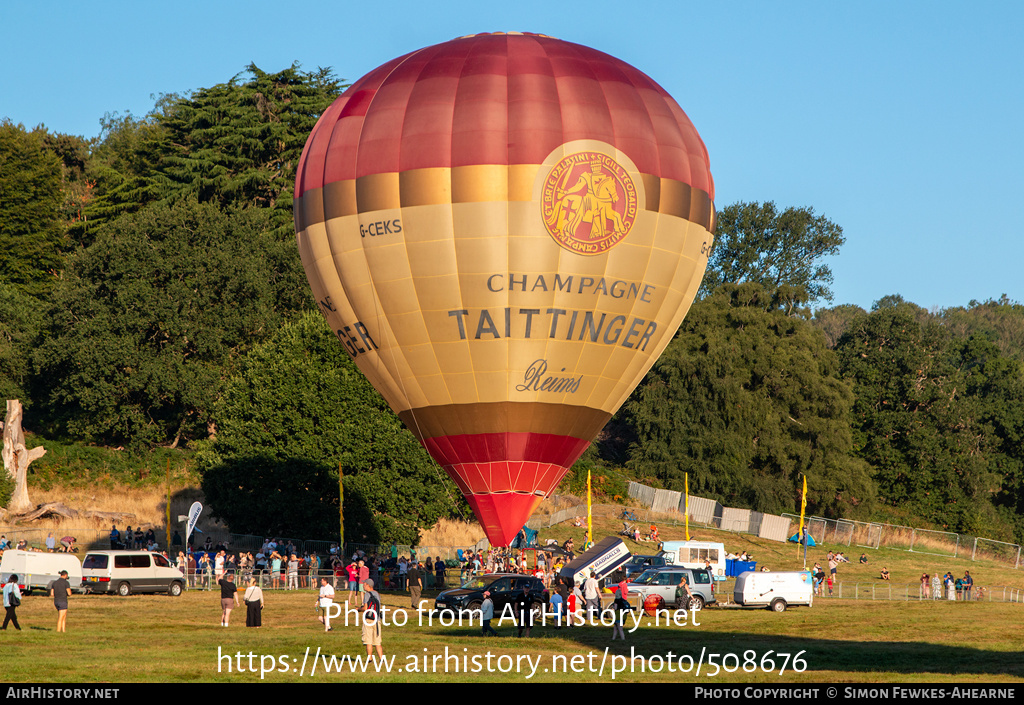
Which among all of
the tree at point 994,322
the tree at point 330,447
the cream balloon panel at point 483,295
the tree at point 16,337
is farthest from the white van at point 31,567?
the tree at point 994,322

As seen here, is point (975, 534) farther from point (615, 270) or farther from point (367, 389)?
point (615, 270)

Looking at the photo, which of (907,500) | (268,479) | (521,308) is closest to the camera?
(521,308)

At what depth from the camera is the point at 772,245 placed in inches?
4638

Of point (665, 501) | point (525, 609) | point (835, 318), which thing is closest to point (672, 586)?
point (525, 609)

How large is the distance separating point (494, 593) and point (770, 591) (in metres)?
12.0

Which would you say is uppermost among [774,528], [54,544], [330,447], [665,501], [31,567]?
[330,447]

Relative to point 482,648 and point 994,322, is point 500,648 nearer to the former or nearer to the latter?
point 482,648

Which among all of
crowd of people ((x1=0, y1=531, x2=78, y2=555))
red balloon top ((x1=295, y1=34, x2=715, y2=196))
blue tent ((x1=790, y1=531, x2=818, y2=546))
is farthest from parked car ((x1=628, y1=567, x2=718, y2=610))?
blue tent ((x1=790, y1=531, x2=818, y2=546))

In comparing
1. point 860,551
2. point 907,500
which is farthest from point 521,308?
point 907,500

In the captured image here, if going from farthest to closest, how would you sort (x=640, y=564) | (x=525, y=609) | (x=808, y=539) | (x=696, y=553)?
(x=808, y=539)
(x=696, y=553)
(x=640, y=564)
(x=525, y=609)

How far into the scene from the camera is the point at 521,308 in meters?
36.5

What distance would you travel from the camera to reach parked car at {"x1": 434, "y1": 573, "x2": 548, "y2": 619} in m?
35.1

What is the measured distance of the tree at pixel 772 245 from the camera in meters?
116

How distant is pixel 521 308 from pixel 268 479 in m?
25.5
